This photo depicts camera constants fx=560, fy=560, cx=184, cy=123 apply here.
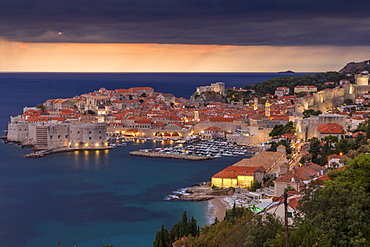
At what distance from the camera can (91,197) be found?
55.6 feet

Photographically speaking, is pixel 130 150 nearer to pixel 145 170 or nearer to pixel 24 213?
pixel 145 170

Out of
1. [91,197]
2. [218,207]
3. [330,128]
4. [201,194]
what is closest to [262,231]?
[218,207]

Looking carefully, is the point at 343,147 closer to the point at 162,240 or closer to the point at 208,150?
the point at 162,240

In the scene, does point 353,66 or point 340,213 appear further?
point 353,66

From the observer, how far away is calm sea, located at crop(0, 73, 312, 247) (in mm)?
13242

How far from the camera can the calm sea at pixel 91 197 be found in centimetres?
1324

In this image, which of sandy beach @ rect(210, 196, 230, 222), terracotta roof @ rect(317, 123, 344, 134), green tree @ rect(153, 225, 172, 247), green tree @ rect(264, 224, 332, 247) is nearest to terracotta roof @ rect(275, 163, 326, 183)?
sandy beach @ rect(210, 196, 230, 222)

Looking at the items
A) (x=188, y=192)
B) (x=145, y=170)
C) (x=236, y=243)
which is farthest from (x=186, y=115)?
(x=236, y=243)

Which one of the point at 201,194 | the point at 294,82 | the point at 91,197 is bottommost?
the point at 91,197

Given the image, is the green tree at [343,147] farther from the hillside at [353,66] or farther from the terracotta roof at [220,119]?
the hillside at [353,66]

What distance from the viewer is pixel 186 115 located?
35625 mm

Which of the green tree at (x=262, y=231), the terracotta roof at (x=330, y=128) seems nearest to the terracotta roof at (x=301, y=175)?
the terracotta roof at (x=330, y=128)

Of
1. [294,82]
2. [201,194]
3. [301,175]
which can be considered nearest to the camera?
[301,175]

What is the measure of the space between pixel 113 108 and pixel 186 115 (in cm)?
616
